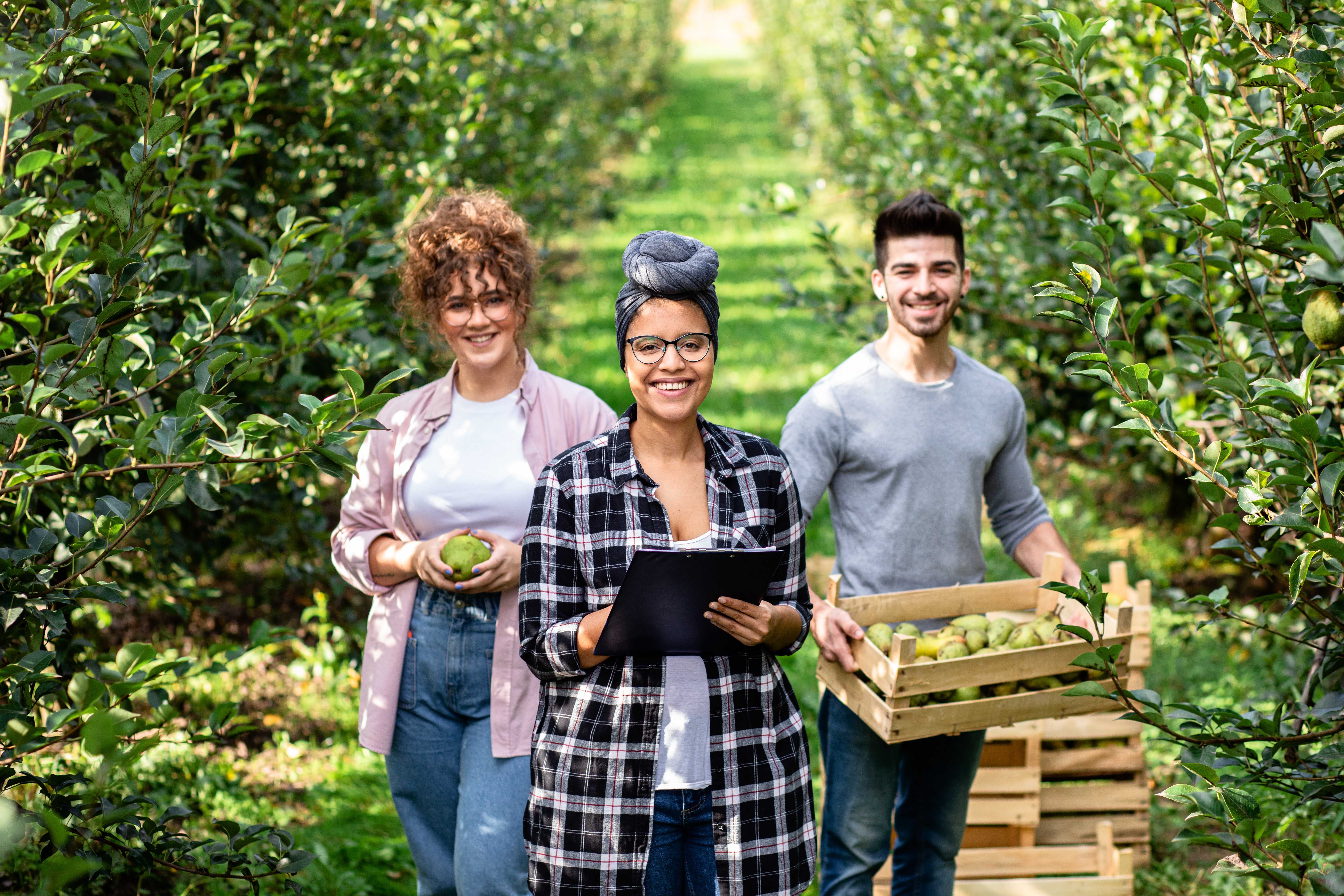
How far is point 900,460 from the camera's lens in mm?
2945

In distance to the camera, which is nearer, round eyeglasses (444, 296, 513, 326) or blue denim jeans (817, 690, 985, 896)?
round eyeglasses (444, 296, 513, 326)

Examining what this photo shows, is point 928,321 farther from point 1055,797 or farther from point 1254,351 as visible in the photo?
point 1055,797

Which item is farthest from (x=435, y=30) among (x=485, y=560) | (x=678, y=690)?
(x=678, y=690)

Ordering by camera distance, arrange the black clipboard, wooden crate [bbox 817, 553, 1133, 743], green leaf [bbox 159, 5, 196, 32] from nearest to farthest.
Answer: the black clipboard → green leaf [bbox 159, 5, 196, 32] → wooden crate [bbox 817, 553, 1133, 743]

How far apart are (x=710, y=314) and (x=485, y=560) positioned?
794mm

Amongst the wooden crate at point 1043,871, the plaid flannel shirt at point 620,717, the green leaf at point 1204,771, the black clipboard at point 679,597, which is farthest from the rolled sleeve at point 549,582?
the wooden crate at point 1043,871

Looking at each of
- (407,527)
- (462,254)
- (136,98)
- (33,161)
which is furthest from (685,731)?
(136,98)

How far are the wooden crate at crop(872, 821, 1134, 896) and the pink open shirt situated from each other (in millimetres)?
1529

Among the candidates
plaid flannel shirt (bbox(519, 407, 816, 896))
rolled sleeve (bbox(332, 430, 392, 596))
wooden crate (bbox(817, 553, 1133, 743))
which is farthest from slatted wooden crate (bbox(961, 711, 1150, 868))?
rolled sleeve (bbox(332, 430, 392, 596))

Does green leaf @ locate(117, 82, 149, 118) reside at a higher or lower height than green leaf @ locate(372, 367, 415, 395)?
higher

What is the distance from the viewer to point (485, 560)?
2564 millimetres

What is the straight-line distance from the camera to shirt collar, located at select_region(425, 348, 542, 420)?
9.23ft

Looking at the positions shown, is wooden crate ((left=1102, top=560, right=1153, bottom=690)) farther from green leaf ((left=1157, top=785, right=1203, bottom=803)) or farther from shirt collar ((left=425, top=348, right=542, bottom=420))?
shirt collar ((left=425, top=348, right=542, bottom=420))

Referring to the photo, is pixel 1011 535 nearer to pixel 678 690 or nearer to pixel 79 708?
pixel 678 690
